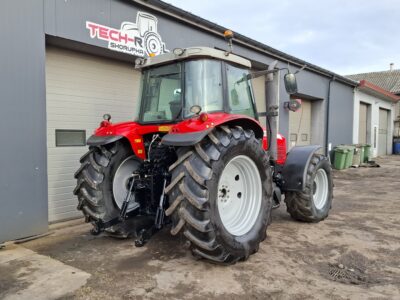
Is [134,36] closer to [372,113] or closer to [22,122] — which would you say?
[22,122]

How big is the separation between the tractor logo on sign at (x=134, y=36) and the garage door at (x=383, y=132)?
18.2 metres

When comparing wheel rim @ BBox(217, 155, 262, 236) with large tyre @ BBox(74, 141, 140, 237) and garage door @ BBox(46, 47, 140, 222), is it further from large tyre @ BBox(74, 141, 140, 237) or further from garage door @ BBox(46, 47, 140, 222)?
garage door @ BBox(46, 47, 140, 222)

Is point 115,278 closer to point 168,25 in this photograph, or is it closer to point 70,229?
point 70,229

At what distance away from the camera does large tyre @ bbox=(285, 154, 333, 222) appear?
4.95 metres

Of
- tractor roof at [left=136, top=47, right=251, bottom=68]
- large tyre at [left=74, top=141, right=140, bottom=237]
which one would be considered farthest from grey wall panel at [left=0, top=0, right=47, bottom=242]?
tractor roof at [left=136, top=47, right=251, bottom=68]

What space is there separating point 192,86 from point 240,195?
1360 millimetres

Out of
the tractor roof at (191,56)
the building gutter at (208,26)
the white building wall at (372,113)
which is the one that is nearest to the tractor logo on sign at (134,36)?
the building gutter at (208,26)

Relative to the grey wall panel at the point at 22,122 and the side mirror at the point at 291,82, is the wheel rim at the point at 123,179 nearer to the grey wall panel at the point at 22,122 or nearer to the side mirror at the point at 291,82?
the grey wall panel at the point at 22,122

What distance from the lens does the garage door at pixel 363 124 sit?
58.5ft

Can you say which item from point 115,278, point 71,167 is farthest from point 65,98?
point 115,278

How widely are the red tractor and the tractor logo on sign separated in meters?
1.73

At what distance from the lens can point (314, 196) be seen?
5492 millimetres

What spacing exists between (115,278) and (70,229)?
2176 millimetres

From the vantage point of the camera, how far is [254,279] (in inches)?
124
